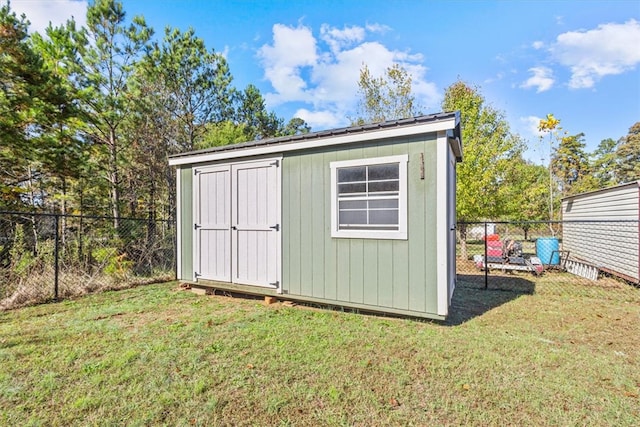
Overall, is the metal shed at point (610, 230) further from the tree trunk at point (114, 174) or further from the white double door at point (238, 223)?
the tree trunk at point (114, 174)

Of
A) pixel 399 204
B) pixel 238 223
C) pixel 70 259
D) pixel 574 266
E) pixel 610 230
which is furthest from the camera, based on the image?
pixel 574 266

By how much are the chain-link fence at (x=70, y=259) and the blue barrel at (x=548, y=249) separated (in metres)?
9.83

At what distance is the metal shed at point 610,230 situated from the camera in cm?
596

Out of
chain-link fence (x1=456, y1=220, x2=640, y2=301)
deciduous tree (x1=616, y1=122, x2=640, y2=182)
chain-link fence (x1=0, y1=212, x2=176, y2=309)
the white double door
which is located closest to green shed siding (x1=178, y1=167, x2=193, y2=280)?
the white double door

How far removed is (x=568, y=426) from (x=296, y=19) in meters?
13.3

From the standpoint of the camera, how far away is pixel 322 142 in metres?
4.21

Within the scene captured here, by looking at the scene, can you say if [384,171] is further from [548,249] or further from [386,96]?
[386,96]

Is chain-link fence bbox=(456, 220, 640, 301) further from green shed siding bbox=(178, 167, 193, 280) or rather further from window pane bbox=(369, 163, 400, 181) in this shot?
green shed siding bbox=(178, 167, 193, 280)

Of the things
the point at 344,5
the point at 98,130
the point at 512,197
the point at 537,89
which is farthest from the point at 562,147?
the point at 98,130

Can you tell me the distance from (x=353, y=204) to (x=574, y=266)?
683 cm

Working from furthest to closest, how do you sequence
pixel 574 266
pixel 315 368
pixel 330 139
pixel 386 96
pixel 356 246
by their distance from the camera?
pixel 386 96 < pixel 574 266 < pixel 330 139 < pixel 356 246 < pixel 315 368

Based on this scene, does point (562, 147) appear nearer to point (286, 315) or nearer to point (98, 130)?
point (286, 315)

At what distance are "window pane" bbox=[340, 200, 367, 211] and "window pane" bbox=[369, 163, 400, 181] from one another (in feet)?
1.10

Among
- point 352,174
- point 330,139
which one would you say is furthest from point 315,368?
point 330,139
